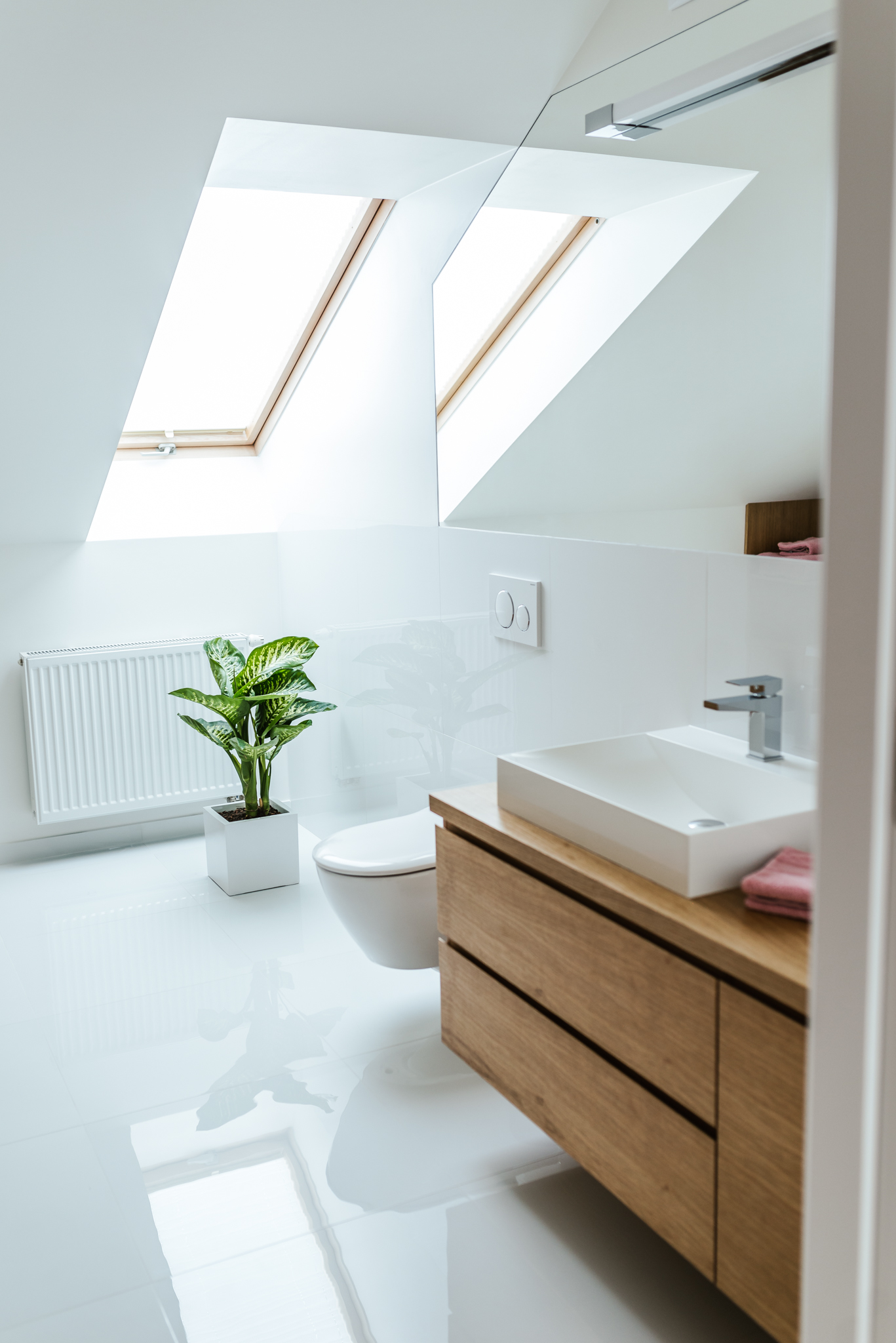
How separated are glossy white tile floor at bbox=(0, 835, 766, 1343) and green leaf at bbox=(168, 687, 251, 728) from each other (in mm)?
763

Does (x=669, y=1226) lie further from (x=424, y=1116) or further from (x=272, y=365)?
(x=272, y=365)

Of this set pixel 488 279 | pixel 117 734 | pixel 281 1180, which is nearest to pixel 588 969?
pixel 281 1180

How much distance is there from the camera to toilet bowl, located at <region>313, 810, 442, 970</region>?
2523 mm

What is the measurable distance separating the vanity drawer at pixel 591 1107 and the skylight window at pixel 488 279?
154cm

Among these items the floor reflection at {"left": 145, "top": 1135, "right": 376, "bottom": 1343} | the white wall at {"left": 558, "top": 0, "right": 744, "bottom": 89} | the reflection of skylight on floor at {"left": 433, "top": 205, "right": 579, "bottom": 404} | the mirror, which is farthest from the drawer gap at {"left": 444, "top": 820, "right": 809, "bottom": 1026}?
the white wall at {"left": 558, "top": 0, "right": 744, "bottom": 89}

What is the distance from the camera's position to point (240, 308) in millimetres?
3879

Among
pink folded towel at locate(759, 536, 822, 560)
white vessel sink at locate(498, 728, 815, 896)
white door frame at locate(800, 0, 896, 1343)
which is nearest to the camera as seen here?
white door frame at locate(800, 0, 896, 1343)

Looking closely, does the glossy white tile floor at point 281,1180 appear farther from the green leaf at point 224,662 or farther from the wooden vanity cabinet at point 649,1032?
the green leaf at point 224,662

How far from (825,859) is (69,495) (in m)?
3.22

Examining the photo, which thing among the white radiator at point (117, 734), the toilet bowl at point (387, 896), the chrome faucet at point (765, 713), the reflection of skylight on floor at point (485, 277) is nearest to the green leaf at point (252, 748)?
the white radiator at point (117, 734)

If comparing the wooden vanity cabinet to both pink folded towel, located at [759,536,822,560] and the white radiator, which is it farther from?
the white radiator

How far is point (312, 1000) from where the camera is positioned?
2.89 metres

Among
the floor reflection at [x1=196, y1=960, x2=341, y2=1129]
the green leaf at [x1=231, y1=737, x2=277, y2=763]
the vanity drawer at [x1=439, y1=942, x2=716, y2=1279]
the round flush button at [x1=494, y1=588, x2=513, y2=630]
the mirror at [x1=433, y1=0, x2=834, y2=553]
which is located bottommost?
the floor reflection at [x1=196, y1=960, x2=341, y2=1129]

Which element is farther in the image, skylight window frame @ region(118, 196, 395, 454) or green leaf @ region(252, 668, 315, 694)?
green leaf @ region(252, 668, 315, 694)
